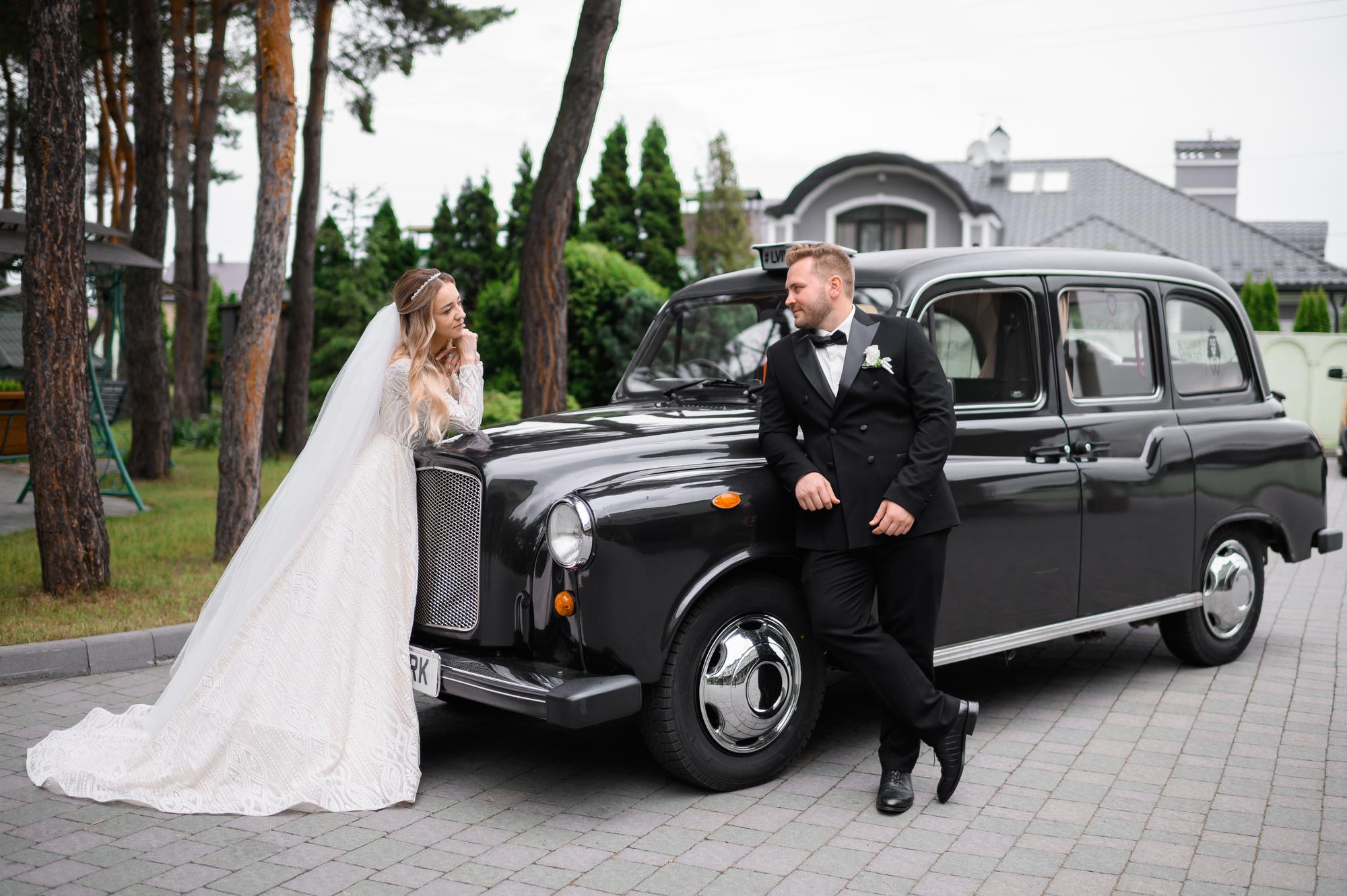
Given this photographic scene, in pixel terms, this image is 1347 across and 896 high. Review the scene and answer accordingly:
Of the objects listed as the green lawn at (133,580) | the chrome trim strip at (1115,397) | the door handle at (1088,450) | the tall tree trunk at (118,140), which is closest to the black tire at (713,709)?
the door handle at (1088,450)

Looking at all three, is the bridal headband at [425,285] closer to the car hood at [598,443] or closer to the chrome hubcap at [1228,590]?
the car hood at [598,443]

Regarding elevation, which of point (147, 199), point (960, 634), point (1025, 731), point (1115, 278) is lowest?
point (1025, 731)

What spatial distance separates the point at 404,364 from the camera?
4.96 m

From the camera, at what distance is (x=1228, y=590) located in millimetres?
6477

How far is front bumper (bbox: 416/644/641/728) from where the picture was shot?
399 cm

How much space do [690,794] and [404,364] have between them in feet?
6.71

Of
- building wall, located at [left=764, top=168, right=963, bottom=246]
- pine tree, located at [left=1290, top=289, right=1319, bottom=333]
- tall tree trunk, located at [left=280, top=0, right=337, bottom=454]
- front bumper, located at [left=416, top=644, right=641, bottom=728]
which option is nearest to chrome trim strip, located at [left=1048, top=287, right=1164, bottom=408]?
front bumper, located at [left=416, top=644, right=641, bottom=728]

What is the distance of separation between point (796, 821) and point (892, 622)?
0.80m

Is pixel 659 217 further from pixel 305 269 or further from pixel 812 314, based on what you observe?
pixel 812 314

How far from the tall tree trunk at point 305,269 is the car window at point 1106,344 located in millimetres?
12583

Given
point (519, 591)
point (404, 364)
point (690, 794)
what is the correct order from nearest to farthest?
1. point (519, 591)
2. point (690, 794)
3. point (404, 364)

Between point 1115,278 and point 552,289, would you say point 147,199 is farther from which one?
point 1115,278

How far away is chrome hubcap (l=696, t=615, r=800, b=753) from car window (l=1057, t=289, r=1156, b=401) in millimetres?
2134

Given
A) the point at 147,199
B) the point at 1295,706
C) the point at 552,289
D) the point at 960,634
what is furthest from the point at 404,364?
the point at 147,199
